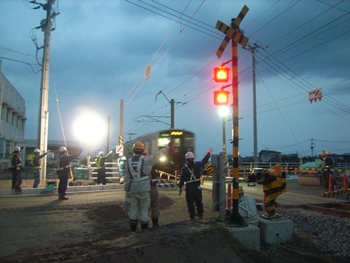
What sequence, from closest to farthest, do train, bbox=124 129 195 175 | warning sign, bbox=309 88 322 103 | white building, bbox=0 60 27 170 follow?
warning sign, bbox=309 88 322 103, train, bbox=124 129 195 175, white building, bbox=0 60 27 170

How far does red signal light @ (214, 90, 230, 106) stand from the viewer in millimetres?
7156

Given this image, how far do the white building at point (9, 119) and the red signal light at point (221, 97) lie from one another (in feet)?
103

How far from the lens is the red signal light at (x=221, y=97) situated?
7.16 m

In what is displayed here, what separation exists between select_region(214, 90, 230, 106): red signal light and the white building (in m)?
31.3

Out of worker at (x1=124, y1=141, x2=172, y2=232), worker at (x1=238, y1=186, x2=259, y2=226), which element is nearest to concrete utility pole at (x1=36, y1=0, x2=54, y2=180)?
worker at (x1=124, y1=141, x2=172, y2=232)

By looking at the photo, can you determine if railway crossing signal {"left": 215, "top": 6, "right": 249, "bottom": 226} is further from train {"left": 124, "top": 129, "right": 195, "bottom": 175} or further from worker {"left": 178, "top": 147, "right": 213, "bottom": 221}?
train {"left": 124, "top": 129, "right": 195, "bottom": 175}

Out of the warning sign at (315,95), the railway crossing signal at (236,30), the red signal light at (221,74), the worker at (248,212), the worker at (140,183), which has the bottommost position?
the worker at (248,212)

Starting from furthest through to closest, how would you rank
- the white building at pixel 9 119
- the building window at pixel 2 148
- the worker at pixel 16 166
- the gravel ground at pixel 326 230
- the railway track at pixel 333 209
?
the building window at pixel 2 148
the white building at pixel 9 119
the worker at pixel 16 166
the railway track at pixel 333 209
the gravel ground at pixel 326 230

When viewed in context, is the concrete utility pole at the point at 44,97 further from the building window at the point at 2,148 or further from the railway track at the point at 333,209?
the building window at the point at 2,148

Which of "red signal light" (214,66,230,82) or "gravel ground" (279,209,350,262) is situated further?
"red signal light" (214,66,230,82)

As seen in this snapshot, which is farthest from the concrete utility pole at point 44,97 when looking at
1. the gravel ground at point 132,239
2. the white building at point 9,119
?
the white building at point 9,119

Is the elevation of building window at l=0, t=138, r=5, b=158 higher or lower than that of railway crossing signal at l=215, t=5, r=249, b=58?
lower

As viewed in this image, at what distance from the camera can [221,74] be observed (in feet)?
22.8

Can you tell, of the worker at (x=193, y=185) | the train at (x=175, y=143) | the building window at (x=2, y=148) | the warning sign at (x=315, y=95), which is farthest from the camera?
the building window at (x=2, y=148)
